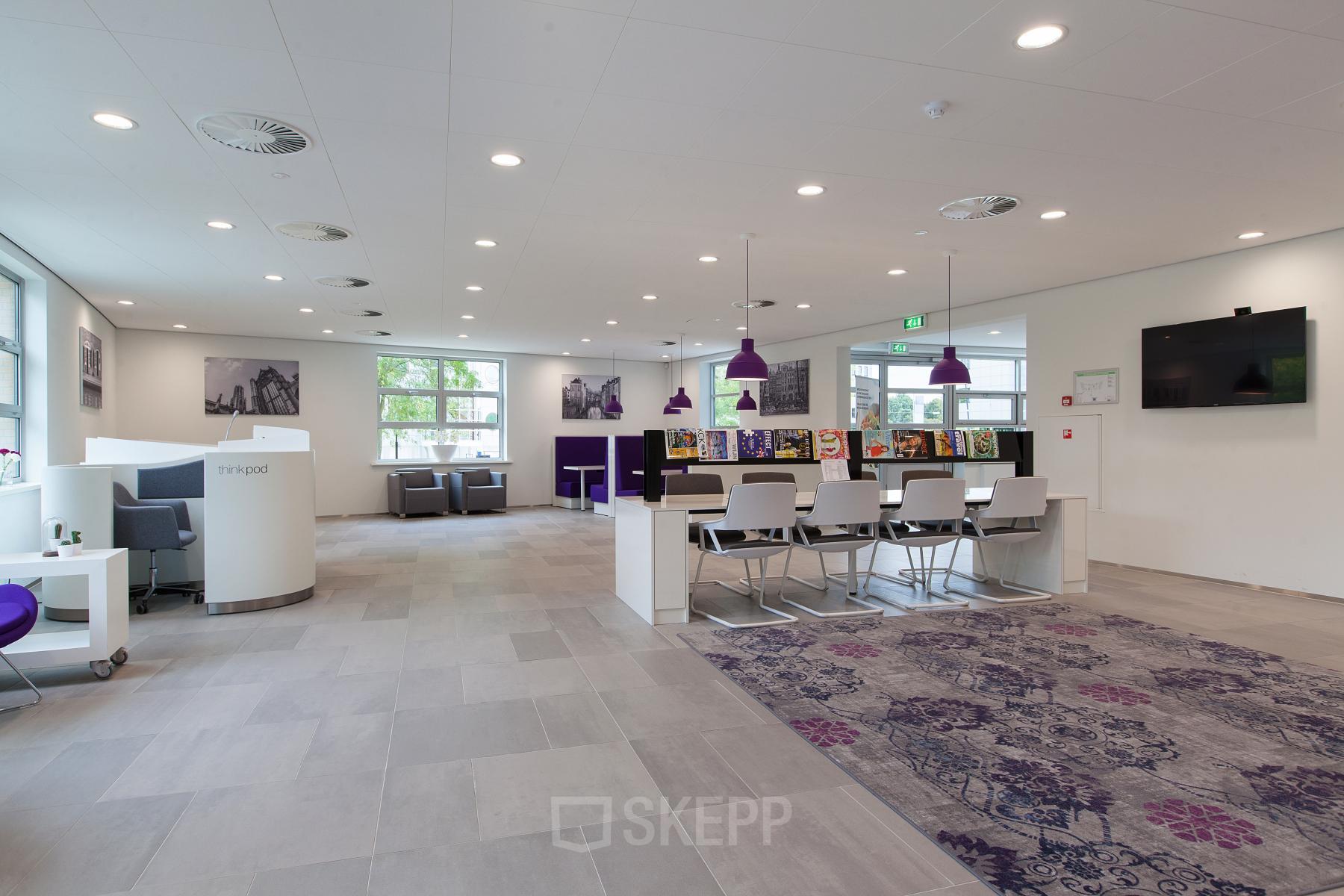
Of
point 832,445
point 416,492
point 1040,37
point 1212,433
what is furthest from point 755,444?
point 416,492

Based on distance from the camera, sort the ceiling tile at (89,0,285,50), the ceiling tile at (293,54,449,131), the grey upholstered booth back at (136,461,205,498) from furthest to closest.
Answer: the grey upholstered booth back at (136,461,205,498), the ceiling tile at (293,54,449,131), the ceiling tile at (89,0,285,50)

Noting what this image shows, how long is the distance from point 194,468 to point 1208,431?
8726 mm

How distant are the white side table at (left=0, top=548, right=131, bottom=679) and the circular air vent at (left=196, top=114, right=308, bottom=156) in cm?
231

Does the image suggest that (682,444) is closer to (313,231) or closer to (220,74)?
(313,231)

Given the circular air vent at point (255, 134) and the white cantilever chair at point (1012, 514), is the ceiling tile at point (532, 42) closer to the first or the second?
the circular air vent at point (255, 134)

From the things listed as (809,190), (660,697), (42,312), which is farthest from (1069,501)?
(42,312)

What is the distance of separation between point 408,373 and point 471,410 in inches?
50.9

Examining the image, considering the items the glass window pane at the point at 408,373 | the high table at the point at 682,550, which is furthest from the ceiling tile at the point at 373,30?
the glass window pane at the point at 408,373

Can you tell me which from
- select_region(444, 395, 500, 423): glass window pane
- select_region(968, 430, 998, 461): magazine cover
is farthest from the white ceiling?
select_region(444, 395, 500, 423): glass window pane

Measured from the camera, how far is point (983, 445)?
6254 mm

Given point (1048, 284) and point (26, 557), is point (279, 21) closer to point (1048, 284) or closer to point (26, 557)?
point (26, 557)

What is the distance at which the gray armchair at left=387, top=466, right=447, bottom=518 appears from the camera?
11781 millimetres

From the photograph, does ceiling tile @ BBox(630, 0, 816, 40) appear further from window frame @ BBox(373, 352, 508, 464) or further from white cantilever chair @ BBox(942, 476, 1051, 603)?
window frame @ BBox(373, 352, 508, 464)

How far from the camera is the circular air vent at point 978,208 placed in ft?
16.1
